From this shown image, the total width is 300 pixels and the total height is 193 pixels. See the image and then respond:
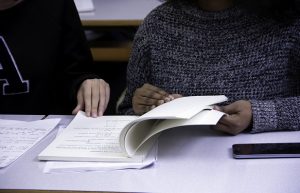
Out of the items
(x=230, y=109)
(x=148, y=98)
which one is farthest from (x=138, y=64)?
(x=230, y=109)

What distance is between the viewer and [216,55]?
3.59 feet

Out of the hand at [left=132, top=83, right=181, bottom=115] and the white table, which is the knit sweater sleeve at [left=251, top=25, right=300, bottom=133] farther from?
the hand at [left=132, top=83, right=181, bottom=115]

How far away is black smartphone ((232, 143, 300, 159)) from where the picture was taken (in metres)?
0.74

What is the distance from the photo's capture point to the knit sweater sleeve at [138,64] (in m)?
1.12

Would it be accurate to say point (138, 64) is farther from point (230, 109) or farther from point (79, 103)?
point (230, 109)

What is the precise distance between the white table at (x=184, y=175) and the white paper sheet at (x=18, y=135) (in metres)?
0.03

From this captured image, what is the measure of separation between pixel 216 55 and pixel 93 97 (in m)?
0.36

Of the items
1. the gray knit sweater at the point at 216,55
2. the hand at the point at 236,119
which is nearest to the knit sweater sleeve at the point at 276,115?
the hand at the point at 236,119

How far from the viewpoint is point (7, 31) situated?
123 cm

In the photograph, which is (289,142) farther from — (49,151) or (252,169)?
(49,151)

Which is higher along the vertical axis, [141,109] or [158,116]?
[158,116]

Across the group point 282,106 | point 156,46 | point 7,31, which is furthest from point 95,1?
point 282,106

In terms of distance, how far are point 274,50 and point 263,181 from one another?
0.50 metres

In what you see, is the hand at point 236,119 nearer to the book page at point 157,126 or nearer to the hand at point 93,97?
the book page at point 157,126
